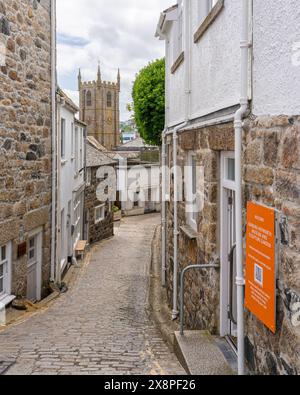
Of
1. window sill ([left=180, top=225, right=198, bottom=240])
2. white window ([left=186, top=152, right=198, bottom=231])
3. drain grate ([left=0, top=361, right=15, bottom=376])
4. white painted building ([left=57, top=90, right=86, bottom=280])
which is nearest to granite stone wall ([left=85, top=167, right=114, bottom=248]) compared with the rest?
white painted building ([left=57, top=90, right=86, bottom=280])

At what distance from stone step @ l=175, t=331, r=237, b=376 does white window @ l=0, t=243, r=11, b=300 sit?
408 centimetres

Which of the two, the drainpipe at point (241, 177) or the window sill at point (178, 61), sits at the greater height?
the window sill at point (178, 61)

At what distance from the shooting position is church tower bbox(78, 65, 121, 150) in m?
76.7

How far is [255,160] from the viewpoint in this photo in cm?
432

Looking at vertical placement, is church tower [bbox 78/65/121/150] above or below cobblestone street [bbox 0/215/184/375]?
above

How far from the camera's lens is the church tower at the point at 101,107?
76.7 meters

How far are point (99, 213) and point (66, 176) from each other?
380 inches

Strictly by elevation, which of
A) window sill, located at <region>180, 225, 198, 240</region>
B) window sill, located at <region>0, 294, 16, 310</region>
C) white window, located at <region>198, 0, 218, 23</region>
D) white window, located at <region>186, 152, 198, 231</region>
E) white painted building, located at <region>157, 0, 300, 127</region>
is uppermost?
white window, located at <region>198, 0, 218, 23</region>

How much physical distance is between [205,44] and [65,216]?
8.67m

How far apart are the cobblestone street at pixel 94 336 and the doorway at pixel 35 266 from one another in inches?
20.9

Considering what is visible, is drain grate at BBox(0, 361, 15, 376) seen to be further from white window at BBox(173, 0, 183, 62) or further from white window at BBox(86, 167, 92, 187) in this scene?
white window at BBox(86, 167, 92, 187)

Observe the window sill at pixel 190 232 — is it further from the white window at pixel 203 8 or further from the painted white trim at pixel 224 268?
the white window at pixel 203 8

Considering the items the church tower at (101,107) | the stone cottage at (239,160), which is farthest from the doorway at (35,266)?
the church tower at (101,107)

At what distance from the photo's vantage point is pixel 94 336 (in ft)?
24.0
